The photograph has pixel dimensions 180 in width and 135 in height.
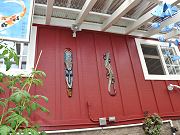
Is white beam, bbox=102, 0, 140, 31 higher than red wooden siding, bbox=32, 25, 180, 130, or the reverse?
white beam, bbox=102, 0, 140, 31

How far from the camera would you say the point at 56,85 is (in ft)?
11.0

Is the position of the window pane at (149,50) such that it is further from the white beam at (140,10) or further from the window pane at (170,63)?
the white beam at (140,10)

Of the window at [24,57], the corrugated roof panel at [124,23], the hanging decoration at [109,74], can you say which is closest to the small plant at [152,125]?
the hanging decoration at [109,74]

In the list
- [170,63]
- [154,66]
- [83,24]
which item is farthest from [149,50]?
[83,24]

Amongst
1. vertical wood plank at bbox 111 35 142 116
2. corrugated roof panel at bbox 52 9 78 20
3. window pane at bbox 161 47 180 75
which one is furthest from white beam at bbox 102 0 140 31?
window pane at bbox 161 47 180 75

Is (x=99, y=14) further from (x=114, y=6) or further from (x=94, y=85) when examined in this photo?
(x=94, y=85)

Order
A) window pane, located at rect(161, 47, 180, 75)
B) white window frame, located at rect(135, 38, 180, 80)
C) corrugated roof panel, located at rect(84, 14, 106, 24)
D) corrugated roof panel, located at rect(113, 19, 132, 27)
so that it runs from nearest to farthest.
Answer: corrugated roof panel, located at rect(84, 14, 106, 24) → white window frame, located at rect(135, 38, 180, 80) → corrugated roof panel, located at rect(113, 19, 132, 27) → window pane, located at rect(161, 47, 180, 75)

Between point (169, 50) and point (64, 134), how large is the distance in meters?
3.59

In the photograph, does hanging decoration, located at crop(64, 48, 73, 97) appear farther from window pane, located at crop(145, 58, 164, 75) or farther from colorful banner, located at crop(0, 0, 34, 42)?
window pane, located at crop(145, 58, 164, 75)

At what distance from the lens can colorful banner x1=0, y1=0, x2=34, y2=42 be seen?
231 cm

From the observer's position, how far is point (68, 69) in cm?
349

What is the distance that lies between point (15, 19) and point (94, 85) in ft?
6.24

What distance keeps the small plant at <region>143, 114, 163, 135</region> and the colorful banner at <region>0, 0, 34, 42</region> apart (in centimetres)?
267

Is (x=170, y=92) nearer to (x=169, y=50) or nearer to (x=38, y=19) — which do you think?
(x=169, y=50)
